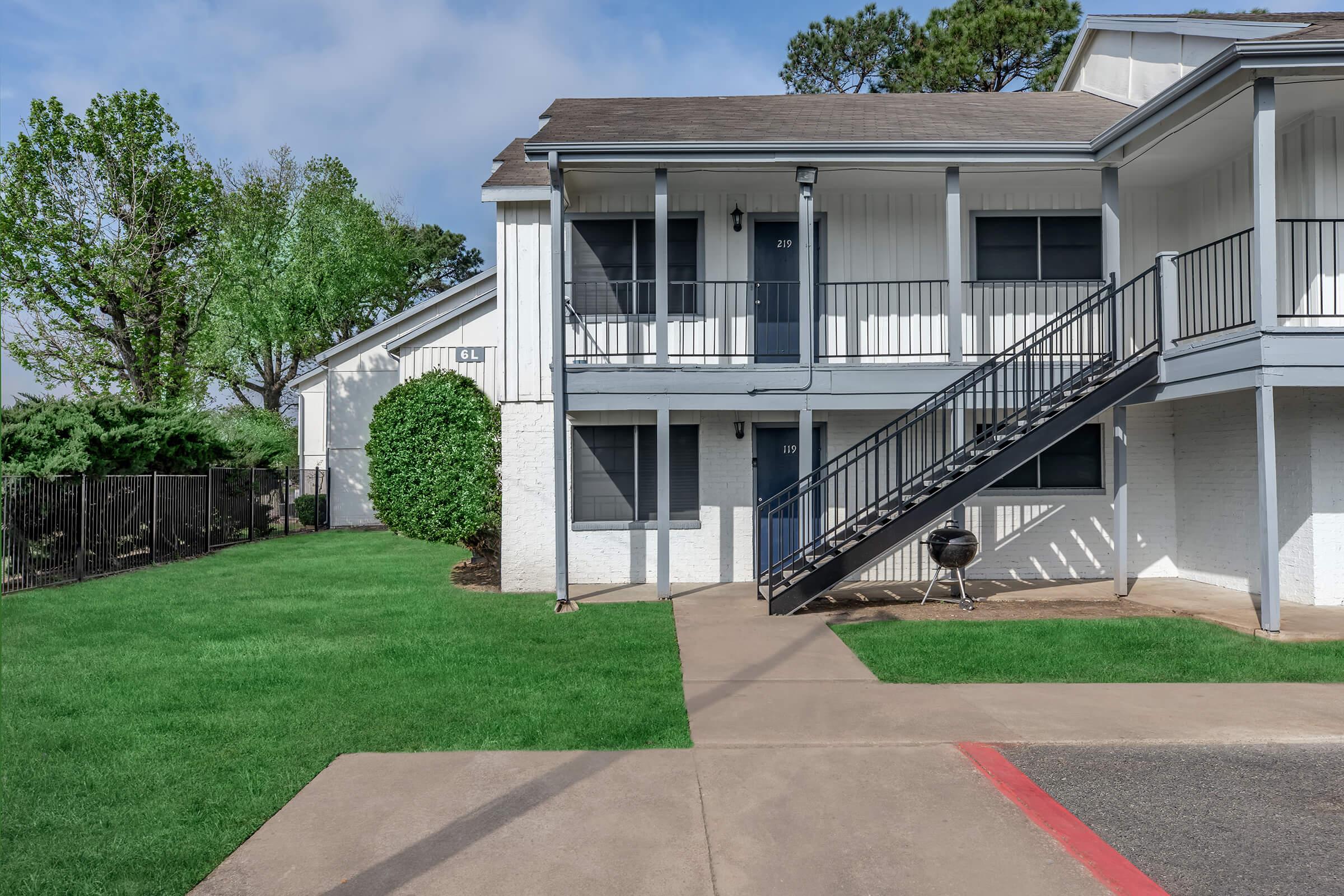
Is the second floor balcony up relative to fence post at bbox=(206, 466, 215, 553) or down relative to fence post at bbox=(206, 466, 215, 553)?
up

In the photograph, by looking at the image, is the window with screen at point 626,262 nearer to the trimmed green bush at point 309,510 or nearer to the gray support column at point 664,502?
the gray support column at point 664,502

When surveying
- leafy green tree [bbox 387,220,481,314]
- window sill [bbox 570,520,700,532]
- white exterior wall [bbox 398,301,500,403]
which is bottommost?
window sill [bbox 570,520,700,532]

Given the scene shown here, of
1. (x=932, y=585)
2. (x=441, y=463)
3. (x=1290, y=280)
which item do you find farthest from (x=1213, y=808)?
(x=441, y=463)

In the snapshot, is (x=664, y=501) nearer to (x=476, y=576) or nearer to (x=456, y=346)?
(x=476, y=576)

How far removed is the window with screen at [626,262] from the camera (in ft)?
39.7

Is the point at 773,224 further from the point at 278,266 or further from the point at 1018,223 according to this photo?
the point at 278,266

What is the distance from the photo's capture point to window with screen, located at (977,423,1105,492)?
12.3 meters

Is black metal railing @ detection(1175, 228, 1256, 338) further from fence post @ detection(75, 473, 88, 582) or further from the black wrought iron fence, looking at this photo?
fence post @ detection(75, 473, 88, 582)

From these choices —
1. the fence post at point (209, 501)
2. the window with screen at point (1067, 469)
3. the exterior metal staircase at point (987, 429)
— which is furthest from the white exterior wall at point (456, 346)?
the window with screen at point (1067, 469)

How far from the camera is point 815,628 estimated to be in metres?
9.16

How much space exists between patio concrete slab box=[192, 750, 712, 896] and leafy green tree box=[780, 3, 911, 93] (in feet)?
98.0

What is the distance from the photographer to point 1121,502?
10.9m

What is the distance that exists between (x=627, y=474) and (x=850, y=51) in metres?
24.6

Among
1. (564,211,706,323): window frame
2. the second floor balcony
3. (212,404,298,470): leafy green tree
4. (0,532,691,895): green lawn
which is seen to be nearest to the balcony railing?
the second floor balcony
